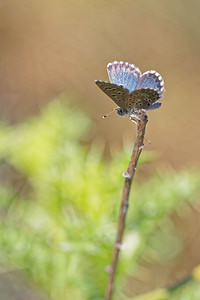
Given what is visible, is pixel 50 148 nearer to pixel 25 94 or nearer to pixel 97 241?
pixel 97 241

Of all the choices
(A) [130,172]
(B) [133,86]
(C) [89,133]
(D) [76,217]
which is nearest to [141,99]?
(B) [133,86]

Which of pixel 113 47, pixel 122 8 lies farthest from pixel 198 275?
pixel 122 8

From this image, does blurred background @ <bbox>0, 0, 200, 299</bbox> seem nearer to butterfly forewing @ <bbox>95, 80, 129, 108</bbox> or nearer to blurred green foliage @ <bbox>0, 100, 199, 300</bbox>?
blurred green foliage @ <bbox>0, 100, 199, 300</bbox>

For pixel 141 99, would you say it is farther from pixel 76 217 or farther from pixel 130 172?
pixel 76 217

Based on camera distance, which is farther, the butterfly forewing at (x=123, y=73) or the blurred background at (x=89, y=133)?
the blurred background at (x=89, y=133)

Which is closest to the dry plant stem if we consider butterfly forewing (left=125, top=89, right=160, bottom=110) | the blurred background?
butterfly forewing (left=125, top=89, right=160, bottom=110)

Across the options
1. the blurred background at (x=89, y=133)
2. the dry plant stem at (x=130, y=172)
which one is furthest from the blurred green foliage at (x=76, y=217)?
the dry plant stem at (x=130, y=172)

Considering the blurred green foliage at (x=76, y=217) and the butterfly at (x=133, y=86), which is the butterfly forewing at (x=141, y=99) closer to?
the butterfly at (x=133, y=86)
